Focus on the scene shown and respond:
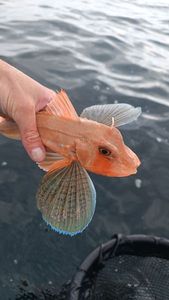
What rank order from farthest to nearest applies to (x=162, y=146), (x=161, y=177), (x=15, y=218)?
1. (x=162, y=146)
2. (x=161, y=177)
3. (x=15, y=218)

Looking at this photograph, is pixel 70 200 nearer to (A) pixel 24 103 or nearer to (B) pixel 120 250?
(A) pixel 24 103

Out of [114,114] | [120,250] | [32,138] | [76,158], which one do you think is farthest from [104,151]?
[120,250]

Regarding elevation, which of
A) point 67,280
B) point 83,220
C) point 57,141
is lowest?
point 67,280

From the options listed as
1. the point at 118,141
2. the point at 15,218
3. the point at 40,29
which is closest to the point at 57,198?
the point at 118,141

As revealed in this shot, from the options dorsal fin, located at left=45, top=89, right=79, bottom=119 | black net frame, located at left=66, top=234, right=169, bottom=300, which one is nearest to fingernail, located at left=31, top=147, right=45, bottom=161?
dorsal fin, located at left=45, top=89, right=79, bottom=119

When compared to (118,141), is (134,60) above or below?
below

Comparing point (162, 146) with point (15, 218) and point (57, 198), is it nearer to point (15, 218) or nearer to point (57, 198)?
point (15, 218)

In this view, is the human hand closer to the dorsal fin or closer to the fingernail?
Answer: the fingernail
